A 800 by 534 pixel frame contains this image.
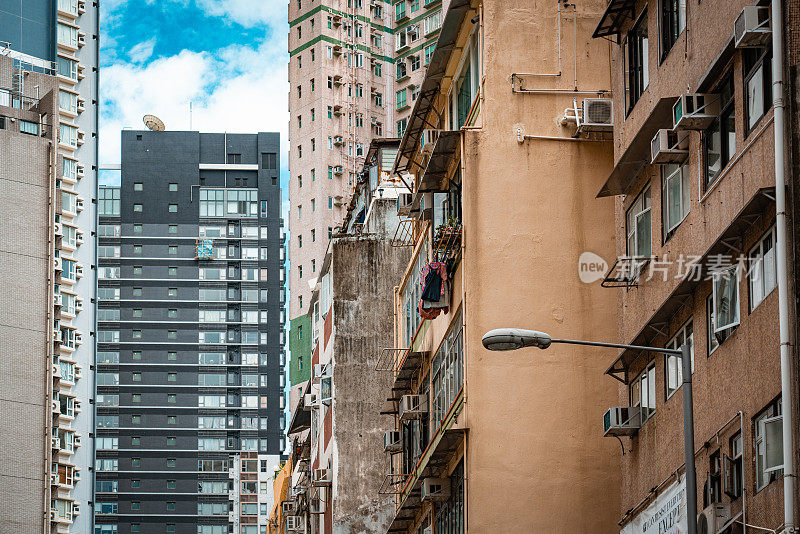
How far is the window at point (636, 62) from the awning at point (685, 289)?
408 cm

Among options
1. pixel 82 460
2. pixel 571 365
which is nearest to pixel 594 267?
pixel 571 365

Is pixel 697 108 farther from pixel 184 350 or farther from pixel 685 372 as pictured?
pixel 184 350

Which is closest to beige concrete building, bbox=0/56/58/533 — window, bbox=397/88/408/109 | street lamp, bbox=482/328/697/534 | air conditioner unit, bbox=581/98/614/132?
window, bbox=397/88/408/109

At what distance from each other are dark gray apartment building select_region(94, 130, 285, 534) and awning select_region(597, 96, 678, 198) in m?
137

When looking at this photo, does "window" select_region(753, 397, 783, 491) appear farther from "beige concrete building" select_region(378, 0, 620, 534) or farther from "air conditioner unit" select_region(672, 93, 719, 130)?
"beige concrete building" select_region(378, 0, 620, 534)

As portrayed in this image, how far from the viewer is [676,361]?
21.8m

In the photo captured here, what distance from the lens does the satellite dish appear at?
174m

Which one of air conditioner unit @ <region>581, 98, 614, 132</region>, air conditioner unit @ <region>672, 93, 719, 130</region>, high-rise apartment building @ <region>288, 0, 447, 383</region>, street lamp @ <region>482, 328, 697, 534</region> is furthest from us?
high-rise apartment building @ <region>288, 0, 447, 383</region>

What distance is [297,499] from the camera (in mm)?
69062

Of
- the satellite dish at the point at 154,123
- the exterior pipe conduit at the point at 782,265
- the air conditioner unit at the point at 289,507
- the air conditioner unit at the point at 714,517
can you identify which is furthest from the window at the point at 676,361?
the satellite dish at the point at 154,123

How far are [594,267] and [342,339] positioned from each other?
20758 millimetres

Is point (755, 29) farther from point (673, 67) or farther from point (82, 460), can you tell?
point (82, 460)

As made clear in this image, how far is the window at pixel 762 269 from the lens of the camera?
1756cm

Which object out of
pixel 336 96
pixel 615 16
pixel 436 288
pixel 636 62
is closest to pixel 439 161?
pixel 436 288
